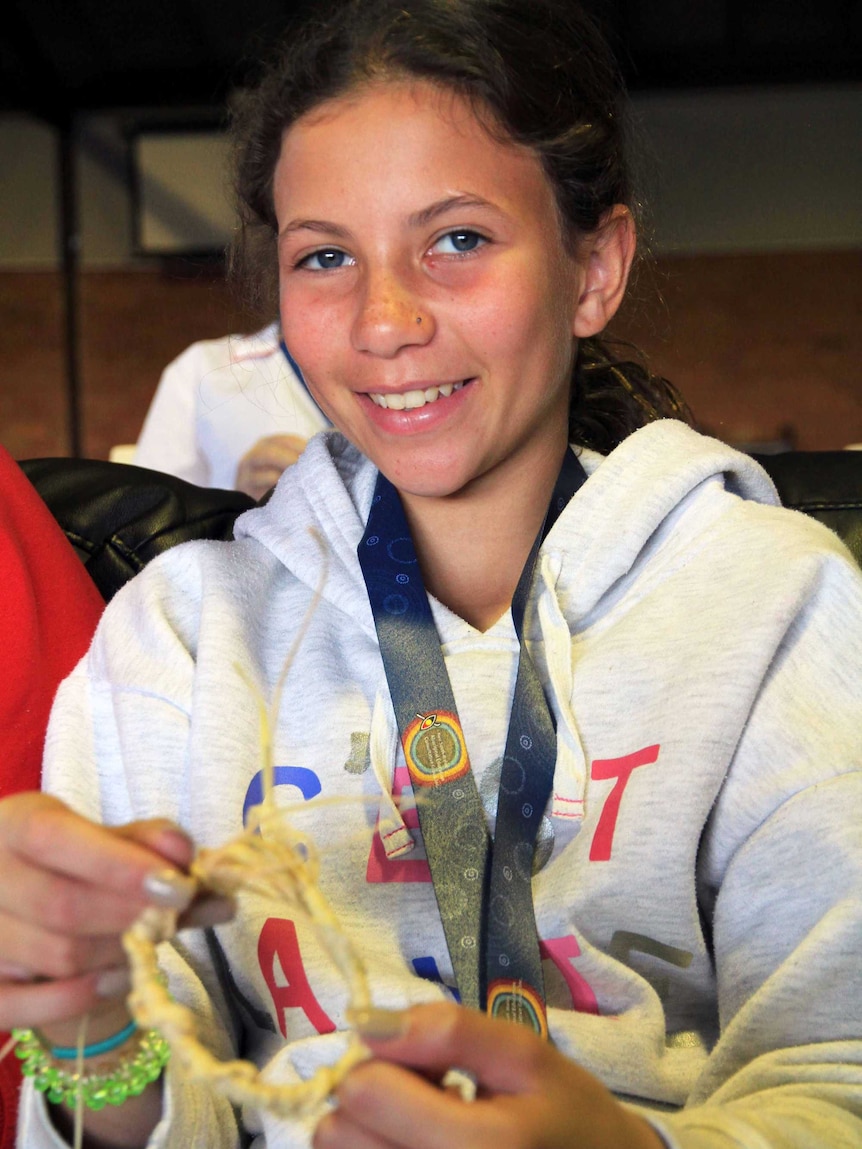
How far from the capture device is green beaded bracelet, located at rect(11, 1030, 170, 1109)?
78 cm

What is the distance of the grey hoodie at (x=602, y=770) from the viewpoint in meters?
0.93

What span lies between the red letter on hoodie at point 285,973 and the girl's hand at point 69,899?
0.87 ft

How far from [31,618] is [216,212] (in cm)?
565

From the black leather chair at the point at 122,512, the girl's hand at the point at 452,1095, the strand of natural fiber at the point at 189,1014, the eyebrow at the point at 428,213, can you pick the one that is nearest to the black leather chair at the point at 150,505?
the black leather chair at the point at 122,512

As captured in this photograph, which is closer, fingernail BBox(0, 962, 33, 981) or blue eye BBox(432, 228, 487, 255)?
fingernail BBox(0, 962, 33, 981)

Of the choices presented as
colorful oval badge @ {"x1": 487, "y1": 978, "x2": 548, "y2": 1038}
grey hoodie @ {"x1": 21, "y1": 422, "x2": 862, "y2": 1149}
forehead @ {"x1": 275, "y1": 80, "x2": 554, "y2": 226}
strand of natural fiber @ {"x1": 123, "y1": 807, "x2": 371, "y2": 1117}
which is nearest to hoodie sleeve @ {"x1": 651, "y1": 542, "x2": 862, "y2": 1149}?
grey hoodie @ {"x1": 21, "y1": 422, "x2": 862, "y2": 1149}

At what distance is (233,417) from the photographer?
2686mm

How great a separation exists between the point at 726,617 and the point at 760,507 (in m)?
0.15

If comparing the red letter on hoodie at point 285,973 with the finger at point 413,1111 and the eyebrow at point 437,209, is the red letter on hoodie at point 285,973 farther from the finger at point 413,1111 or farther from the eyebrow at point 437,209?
the eyebrow at point 437,209

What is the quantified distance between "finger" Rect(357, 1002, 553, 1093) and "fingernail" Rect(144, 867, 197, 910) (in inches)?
4.2

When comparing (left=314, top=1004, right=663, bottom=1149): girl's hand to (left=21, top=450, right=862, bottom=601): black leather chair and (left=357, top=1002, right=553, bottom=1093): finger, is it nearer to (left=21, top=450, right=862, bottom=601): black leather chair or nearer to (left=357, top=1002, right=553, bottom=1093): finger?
(left=357, top=1002, right=553, bottom=1093): finger

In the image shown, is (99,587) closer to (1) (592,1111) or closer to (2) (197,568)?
(2) (197,568)

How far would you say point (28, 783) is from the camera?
1.09m

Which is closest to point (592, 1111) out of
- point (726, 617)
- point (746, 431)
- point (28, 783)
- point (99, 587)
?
point (726, 617)
